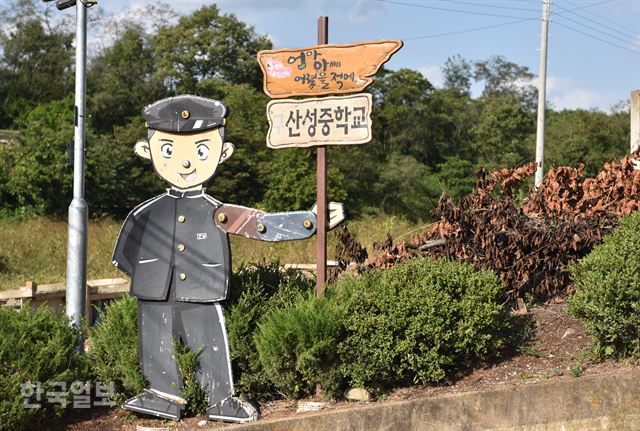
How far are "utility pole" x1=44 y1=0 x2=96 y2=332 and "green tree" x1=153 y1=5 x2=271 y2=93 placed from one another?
22.6 meters

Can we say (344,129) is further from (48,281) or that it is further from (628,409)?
(48,281)

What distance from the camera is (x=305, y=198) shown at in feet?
81.0

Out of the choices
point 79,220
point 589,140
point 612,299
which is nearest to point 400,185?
point 589,140

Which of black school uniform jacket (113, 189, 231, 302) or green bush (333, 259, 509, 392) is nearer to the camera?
green bush (333, 259, 509, 392)

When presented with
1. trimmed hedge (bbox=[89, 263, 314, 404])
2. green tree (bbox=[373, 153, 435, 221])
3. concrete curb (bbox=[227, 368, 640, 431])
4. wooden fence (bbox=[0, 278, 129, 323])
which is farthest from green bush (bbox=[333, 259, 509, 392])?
green tree (bbox=[373, 153, 435, 221])

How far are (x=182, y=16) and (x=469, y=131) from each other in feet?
45.3

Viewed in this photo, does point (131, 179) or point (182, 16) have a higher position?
point (182, 16)

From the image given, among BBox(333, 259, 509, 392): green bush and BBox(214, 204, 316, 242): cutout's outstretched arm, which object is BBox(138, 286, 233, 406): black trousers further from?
BBox(333, 259, 509, 392): green bush

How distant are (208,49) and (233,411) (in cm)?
2577

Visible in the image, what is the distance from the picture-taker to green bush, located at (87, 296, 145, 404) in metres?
6.83

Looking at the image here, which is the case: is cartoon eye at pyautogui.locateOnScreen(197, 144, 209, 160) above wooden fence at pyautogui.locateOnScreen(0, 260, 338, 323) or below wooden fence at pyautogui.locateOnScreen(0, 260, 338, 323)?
above

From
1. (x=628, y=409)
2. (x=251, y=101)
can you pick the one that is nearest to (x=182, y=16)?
(x=251, y=101)

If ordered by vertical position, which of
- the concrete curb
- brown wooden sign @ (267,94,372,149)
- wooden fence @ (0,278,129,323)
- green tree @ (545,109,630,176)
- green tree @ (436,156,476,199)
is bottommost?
the concrete curb

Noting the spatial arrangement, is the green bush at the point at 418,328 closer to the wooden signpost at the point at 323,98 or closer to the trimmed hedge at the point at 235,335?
the wooden signpost at the point at 323,98
